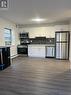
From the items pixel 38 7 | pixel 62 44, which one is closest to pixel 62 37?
pixel 62 44

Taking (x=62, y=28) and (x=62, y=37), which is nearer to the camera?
(x=62, y=37)

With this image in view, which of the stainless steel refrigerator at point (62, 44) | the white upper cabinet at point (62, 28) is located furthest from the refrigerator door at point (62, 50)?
the white upper cabinet at point (62, 28)

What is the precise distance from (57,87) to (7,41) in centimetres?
565

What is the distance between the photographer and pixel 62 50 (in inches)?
329

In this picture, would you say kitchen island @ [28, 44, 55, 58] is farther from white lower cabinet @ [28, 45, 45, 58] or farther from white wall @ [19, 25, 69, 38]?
white wall @ [19, 25, 69, 38]

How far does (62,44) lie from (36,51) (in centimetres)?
205

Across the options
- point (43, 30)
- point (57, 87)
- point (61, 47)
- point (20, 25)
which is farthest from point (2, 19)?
point (57, 87)

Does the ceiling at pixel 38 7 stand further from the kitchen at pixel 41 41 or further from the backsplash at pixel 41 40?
the backsplash at pixel 41 40

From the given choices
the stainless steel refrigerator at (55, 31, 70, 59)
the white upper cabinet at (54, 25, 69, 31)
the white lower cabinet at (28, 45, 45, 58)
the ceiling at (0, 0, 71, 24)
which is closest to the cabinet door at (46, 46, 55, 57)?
the white lower cabinet at (28, 45, 45, 58)

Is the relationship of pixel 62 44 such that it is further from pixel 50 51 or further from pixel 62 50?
pixel 50 51

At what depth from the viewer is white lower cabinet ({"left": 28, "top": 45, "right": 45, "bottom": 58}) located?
30.1 feet

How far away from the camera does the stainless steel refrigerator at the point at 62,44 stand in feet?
27.1

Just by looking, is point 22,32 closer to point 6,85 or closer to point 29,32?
point 29,32

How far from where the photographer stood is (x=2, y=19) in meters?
7.20
